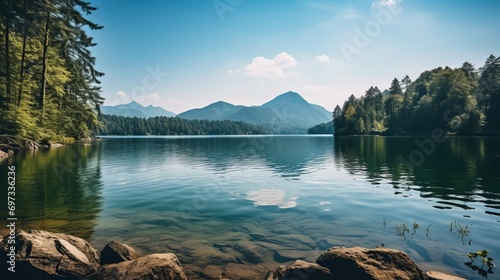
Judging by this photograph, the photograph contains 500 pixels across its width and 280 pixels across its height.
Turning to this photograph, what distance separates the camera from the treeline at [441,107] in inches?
4026

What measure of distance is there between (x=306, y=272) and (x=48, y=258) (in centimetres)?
772

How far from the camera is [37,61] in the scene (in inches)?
1844

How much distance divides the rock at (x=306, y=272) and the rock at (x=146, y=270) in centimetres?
305

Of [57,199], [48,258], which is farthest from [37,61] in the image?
[48,258]

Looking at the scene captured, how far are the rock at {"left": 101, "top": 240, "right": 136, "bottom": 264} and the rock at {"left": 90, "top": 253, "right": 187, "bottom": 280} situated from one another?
0.69 m

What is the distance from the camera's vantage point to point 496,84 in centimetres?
10288

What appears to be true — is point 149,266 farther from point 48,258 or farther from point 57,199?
point 57,199

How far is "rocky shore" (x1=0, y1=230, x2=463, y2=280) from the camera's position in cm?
770

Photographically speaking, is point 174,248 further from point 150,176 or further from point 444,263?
point 150,176

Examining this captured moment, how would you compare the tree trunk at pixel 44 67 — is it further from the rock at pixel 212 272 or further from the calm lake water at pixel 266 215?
the rock at pixel 212 272

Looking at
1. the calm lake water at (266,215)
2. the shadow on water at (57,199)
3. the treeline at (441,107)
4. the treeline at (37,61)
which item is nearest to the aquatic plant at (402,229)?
the calm lake water at (266,215)

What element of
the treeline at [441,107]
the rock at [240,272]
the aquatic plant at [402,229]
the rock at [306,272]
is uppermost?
the treeline at [441,107]

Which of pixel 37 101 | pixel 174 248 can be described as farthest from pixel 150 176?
pixel 37 101

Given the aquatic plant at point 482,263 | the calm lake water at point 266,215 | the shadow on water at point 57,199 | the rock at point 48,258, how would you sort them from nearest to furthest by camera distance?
the rock at point 48,258 < the aquatic plant at point 482,263 < the calm lake water at point 266,215 < the shadow on water at point 57,199
